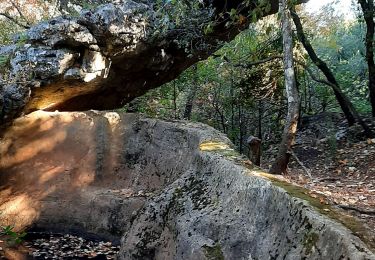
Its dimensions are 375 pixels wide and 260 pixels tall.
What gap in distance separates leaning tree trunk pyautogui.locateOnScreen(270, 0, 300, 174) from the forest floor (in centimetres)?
35

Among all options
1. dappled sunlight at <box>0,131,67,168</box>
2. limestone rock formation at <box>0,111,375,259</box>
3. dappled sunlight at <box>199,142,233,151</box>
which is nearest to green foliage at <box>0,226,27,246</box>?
limestone rock formation at <box>0,111,375,259</box>

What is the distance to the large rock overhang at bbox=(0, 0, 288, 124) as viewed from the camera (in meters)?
8.83

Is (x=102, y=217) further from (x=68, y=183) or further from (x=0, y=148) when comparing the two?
(x=0, y=148)

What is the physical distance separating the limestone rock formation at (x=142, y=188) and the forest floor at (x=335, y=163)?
1100 mm

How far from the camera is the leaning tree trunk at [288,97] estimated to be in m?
6.50

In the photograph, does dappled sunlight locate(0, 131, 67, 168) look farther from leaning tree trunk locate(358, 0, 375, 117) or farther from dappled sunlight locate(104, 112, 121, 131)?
leaning tree trunk locate(358, 0, 375, 117)

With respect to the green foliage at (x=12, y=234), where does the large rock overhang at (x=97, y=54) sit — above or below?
above

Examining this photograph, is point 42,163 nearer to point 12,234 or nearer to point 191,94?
point 12,234

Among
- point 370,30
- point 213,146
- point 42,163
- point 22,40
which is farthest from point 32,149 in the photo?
point 370,30

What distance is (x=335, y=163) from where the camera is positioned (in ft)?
31.2

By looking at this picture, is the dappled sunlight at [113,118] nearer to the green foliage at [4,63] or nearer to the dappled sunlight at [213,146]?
the green foliage at [4,63]

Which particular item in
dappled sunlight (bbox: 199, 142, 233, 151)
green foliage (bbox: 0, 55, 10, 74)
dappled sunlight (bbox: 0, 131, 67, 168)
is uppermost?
green foliage (bbox: 0, 55, 10, 74)

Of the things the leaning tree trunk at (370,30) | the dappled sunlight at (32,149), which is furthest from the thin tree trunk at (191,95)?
the dappled sunlight at (32,149)

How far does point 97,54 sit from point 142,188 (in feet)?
10.6
